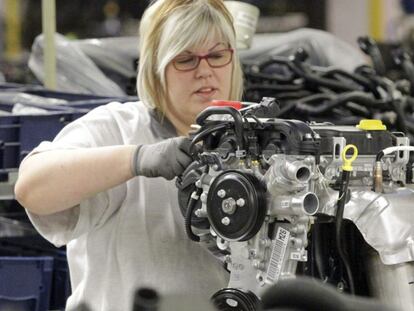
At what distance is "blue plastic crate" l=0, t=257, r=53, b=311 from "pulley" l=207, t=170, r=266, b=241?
5.02 ft

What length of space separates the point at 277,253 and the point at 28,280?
5.37 feet

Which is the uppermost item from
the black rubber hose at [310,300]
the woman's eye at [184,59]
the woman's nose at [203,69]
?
the woman's eye at [184,59]

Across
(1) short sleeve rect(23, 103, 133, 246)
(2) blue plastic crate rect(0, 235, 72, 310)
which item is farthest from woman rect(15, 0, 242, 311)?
(2) blue plastic crate rect(0, 235, 72, 310)

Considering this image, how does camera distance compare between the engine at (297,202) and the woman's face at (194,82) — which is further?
the woman's face at (194,82)

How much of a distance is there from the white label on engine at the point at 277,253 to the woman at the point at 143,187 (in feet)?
1.27

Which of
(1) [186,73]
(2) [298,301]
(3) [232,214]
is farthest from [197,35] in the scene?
(2) [298,301]

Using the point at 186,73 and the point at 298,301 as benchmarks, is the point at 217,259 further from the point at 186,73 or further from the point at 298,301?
the point at 298,301

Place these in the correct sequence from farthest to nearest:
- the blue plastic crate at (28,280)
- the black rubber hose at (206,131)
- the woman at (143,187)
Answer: the blue plastic crate at (28,280), the woman at (143,187), the black rubber hose at (206,131)

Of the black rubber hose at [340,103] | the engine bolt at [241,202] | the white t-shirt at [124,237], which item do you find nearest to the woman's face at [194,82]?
the white t-shirt at [124,237]

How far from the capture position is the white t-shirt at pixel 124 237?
2.40m

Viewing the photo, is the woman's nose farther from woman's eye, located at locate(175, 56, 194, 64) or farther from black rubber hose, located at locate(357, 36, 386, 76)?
black rubber hose, located at locate(357, 36, 386, 76)

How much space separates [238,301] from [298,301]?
87 centimetres

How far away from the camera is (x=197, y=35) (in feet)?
8.04

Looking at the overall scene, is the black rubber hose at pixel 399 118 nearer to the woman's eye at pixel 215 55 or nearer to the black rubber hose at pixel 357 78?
the black rubber hose at pixel 357 78
